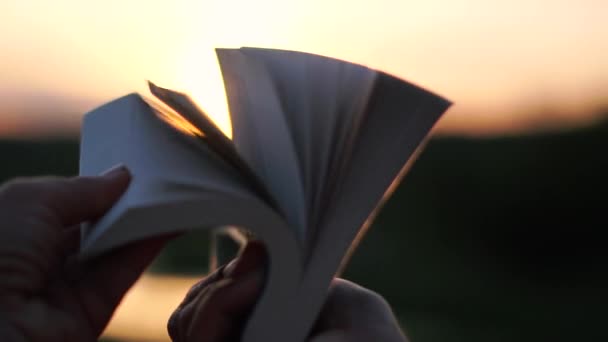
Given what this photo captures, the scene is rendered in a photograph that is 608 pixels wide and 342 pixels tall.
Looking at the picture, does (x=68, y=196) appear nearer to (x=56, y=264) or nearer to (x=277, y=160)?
(x=56, y=264)

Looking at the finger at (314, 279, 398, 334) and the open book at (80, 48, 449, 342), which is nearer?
the open book at (80, 48, 449, 342)

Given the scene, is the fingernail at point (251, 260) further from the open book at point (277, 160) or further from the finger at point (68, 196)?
the finger at point (68, 196)

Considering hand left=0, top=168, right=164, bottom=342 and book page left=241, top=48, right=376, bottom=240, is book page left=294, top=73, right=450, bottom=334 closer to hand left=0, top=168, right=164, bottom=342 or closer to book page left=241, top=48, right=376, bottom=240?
book page left=241, top=48, right=376, bottom=240

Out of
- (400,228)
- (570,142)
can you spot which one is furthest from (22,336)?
(570,142)

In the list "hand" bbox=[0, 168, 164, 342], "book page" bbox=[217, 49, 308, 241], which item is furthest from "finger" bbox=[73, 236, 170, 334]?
"book page" bbox=[217, 49, 308, 241]

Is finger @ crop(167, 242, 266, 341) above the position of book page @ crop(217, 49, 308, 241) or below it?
below

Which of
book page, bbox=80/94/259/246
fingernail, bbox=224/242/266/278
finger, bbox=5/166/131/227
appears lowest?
fingernail, bbox=224/242/266/278

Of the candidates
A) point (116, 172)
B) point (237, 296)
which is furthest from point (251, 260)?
point (116, 172)
